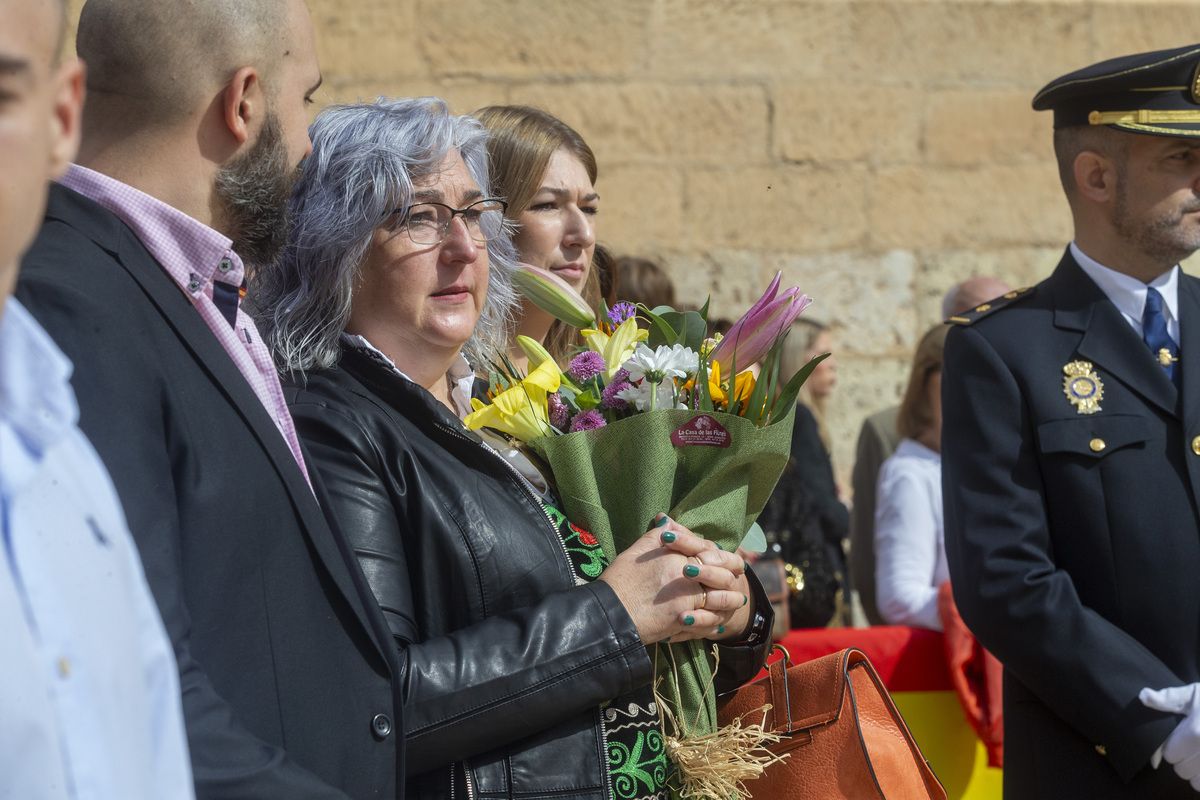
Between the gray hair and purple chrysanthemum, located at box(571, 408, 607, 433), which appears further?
the gray hair

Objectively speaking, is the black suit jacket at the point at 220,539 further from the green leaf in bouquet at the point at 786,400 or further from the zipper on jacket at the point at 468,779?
the green leaf in bouquet at the point at 786,400

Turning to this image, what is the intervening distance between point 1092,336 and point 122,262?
2.09 m

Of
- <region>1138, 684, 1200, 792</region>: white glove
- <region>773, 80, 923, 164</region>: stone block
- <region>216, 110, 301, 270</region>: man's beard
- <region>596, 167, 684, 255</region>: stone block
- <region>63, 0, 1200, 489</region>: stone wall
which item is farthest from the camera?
<region>773, 80, 923, 164</region>: stone block

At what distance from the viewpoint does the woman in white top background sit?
12.5ft

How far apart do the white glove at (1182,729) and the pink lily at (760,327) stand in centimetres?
108

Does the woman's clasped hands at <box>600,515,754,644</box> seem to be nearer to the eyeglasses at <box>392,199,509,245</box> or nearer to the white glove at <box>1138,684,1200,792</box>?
the eyeglasses at <box>392,199,509,245</box>

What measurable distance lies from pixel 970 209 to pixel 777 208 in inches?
41.3

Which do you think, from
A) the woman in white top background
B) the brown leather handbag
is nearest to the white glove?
the brown leather handbag

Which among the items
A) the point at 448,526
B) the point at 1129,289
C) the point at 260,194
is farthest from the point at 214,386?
the point at 1129,289

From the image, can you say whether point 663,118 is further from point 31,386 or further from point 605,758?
point 31,386

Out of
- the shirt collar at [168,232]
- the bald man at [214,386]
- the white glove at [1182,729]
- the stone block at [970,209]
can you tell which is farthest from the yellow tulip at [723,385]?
the stone block at [970,209]

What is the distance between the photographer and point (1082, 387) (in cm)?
254

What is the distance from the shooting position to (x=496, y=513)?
186 cm

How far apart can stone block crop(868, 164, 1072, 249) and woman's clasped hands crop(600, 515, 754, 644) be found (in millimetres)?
4282
